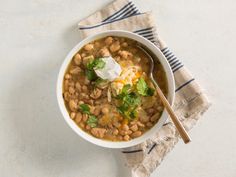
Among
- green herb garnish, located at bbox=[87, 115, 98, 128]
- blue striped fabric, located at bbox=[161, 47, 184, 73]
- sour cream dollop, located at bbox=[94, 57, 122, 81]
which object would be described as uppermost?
sour cream dollop, located at bbox=[94, 57, 122, 81]

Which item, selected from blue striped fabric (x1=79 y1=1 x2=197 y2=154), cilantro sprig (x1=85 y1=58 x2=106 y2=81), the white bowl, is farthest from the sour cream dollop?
blue striped fabric (x1=79 y1=1 x2=197 y2=154)

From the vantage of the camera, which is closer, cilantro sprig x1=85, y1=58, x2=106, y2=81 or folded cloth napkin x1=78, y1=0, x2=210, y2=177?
cilantro sprig x1=85, y1=58, x2=106, y2=81

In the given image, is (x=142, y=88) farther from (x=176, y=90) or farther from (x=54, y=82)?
(x=54, y=82)

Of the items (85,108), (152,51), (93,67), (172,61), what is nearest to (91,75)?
(93,67)

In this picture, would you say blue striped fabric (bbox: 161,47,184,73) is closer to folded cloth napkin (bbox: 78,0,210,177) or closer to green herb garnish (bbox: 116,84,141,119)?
folded cloth napkin (bbox: 78,0,210,177)

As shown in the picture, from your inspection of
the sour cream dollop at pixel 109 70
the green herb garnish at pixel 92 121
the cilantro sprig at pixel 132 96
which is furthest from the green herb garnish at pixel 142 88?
the green herb garnish at pixel 92 121

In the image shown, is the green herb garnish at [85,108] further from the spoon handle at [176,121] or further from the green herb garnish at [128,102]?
the spoon handle at [176,121]

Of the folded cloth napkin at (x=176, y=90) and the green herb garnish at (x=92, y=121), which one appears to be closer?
the green herb garnish at (x=92, y=121)

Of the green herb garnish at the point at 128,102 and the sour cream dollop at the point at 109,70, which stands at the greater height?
the sour cream dollop at the point at 109,70
